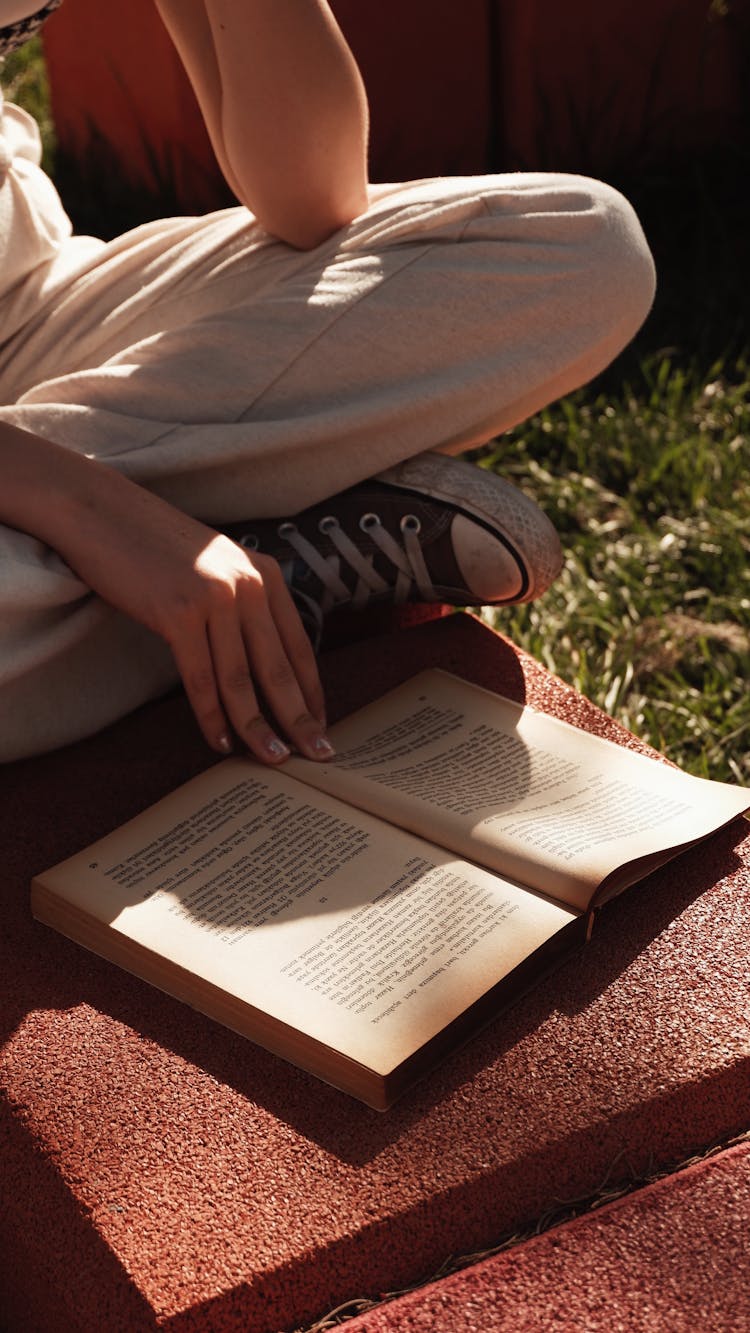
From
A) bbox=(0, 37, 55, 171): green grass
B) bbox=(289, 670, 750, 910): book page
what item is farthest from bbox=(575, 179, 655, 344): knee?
bbox=(0, 37, 55, 171): green grass

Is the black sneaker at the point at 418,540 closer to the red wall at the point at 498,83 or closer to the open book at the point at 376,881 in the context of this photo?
the open book at the point at 376,881

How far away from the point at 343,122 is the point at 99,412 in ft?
1.41

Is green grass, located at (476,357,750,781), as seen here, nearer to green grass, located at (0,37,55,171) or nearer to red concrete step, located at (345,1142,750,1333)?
red concrete step, located at (345,1142,750,1333)

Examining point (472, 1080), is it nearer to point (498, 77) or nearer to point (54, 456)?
point (54, 456)

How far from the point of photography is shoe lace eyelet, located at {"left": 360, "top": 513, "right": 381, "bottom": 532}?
1659 mm

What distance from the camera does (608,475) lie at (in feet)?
7.85

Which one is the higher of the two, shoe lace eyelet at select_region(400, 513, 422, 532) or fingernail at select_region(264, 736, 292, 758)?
shoe lace eyelet at select_region(400, 513, 422, 532)

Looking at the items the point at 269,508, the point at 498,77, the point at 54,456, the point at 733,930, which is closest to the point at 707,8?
the point at 498,77

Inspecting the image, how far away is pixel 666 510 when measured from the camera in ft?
7.52

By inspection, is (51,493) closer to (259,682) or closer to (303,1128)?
(259,682)

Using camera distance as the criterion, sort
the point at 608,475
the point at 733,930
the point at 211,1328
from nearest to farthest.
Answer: the point at 211,1328, the point at 733,930, the point at 608,475

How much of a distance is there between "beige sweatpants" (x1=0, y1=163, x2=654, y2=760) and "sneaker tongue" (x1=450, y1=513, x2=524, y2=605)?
0.11 meters

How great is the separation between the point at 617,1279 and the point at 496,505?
0.84m

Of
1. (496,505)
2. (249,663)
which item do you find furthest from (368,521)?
(249,663)
